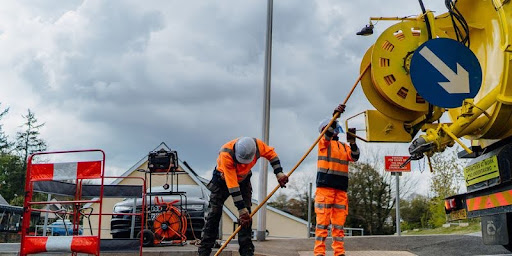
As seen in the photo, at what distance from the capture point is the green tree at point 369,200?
109 feet

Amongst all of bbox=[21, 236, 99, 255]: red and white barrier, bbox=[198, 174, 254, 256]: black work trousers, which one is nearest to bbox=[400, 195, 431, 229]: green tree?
bbox=[198, 174, 254, 256]: black work trousers

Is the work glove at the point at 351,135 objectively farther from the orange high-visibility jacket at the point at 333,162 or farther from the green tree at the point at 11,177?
the green tree at the point at 11,177

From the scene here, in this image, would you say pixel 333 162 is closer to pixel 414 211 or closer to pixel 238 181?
pixel 238 181

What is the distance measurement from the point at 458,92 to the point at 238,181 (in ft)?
10.5

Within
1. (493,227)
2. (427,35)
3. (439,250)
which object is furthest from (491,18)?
(439,250)

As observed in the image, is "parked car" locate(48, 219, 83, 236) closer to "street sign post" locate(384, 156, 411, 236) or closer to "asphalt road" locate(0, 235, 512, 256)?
"asphalt road" locate(0, 235, 512, 256)

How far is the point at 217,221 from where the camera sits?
6.45 m

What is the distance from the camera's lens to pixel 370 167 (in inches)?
1332

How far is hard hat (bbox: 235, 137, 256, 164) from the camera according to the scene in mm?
6035

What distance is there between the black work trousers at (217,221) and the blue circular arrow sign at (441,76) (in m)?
3.08

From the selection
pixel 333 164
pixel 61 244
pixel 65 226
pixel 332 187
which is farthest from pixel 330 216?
pixel 65 226

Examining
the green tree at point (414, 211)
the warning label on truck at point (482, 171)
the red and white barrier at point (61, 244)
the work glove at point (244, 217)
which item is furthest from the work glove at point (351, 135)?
the green tree at point (414, 211)

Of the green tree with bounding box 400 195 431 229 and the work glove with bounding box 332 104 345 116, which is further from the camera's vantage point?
the green tree with bounding box 400 195 431 229

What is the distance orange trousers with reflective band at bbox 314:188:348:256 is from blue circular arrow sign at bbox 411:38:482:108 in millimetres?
2596
